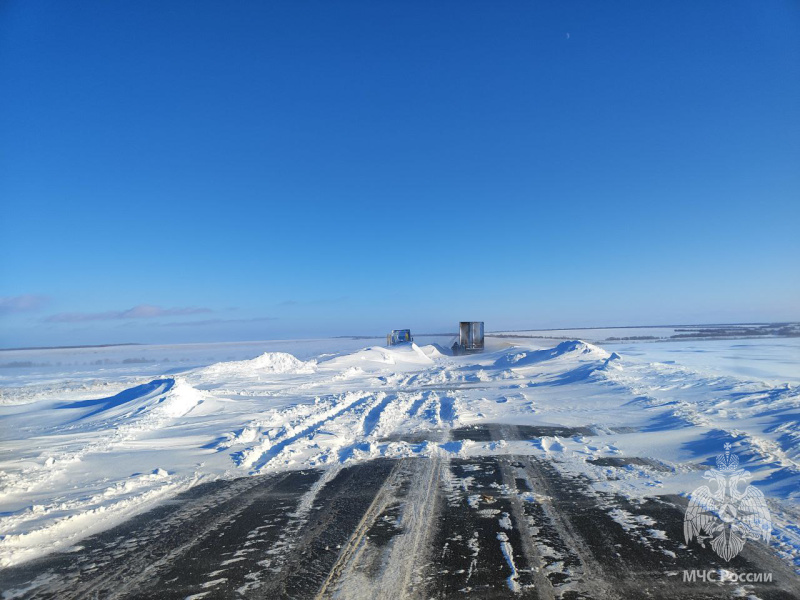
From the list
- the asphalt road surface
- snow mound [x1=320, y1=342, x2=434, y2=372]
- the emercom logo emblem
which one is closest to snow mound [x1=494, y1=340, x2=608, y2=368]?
snow mound [x1=320, y1=342, x2=434, y2=372]

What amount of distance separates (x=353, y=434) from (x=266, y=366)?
54.3ft

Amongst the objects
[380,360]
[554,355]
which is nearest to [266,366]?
[380,360]

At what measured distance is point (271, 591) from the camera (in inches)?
140

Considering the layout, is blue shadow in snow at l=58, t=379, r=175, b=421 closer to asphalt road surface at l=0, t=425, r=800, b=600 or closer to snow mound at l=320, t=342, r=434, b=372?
asphalt road surface at l=0, t=425, r=800, b=600

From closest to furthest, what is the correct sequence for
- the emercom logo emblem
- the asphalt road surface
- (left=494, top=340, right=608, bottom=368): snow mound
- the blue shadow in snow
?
the asphalt road surface, the emercom logo emblem, the blue shadow in snow, (left=494, top=340, right=608, bottom=368): snow mound

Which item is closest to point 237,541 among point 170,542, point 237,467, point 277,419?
point 170,542

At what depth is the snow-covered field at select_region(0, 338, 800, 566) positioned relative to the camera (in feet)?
18.8

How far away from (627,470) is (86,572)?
668 centimetres

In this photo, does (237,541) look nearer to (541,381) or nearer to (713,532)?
(713,532)

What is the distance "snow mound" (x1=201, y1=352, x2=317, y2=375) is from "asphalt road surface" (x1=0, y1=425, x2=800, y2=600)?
57.0ft

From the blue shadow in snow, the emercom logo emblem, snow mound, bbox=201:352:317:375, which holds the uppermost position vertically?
the emercom logo emblem

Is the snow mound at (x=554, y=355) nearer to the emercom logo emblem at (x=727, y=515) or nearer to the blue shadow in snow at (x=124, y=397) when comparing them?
the blue shadow in snow at (x=124, y=397)

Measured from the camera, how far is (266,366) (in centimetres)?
2456

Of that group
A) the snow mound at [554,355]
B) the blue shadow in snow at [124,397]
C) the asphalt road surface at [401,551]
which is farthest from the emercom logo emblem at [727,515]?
the snow mound at [554,355]
